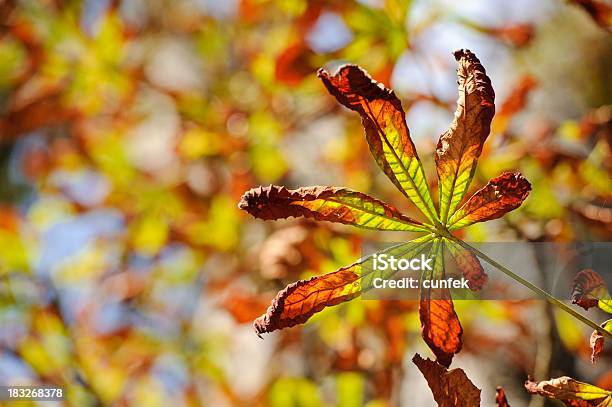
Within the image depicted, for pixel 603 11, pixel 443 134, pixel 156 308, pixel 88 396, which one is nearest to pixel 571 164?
pixel 603 11

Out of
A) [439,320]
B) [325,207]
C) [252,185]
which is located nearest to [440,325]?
[439,320]

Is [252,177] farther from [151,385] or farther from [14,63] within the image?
[14,63]

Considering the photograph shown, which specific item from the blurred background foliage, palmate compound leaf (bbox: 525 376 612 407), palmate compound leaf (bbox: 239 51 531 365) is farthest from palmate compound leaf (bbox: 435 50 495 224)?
the blurred background foliage

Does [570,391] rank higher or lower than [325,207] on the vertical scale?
lower

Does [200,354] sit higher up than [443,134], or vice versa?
[200,354]

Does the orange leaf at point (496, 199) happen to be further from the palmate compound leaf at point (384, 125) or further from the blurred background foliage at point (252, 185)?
the blurred background foliage at point (252, 185)

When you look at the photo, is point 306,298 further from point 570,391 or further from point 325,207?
point 570,391

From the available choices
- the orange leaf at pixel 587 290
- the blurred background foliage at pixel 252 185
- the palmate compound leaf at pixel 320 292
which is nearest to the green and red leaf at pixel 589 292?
the orange leaf at pixel 587 290

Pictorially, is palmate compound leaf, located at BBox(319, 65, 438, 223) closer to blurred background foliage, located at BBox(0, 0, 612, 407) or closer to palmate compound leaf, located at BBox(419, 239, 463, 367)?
palmate compound leaf, located at BBox(419, 239, 463, 367)
